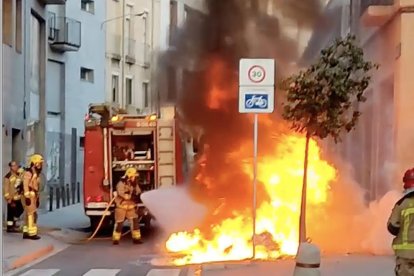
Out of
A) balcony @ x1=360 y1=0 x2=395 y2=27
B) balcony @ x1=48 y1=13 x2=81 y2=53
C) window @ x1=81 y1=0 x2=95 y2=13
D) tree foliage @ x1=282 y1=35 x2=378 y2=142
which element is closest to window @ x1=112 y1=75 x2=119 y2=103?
window @ x1=81 y1=0 x2=95 y2=13

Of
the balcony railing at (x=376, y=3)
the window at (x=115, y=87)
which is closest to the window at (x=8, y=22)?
the balcony railing at (x=376, y=3)

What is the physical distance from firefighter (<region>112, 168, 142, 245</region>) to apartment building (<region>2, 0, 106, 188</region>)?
4479 mm

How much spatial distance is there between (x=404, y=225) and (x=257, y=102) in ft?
17.4

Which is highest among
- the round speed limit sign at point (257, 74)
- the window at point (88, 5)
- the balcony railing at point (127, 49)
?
the window at point (88, 5)

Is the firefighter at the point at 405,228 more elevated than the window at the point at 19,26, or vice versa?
the window at the point at 19,26

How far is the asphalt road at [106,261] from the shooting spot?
38.2 ft

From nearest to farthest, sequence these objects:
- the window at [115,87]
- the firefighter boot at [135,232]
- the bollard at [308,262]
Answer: the bollard at [308,262] < the firefighter boot at [135,232] < the window at [115,87]

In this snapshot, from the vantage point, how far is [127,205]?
51.5 feet

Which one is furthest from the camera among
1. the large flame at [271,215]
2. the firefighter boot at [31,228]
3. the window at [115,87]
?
the window at [115,87]

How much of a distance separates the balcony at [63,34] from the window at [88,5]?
99.8 inches

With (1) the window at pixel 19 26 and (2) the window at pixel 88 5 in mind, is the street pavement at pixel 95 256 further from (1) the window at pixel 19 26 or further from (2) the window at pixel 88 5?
(2) the window at pixel 88 5

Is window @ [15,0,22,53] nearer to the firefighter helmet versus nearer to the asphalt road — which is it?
the asphalt road

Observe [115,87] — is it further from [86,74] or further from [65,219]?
[65,219]

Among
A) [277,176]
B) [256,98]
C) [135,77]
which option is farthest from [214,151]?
[135,77]
